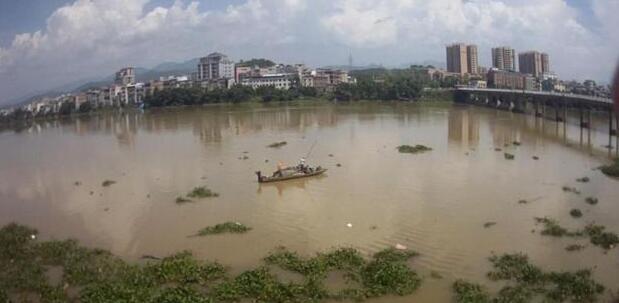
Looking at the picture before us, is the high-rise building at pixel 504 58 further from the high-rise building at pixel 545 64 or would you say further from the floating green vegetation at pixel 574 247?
the floating green vegetation at pixel 574 247

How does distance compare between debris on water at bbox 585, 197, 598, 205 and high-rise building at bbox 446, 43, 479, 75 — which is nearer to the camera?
debris on water at bbox 585, 197, 598, 205

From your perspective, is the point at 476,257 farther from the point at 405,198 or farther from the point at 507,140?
the point at 507,140

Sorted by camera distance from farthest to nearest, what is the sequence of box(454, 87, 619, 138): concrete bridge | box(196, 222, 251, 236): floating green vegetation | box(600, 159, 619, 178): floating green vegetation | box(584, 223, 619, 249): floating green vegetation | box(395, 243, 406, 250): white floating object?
1. box(454, 87, 619, 138): concrete bridge
2. box(600, 159, 619, 178): floating green vegetation
3. box(196, 222, 251, 236): floating green vegetation
4. box(395, 243, 406, 250): white floating object
5. box(584, 223, 619, 249): floating green vegetation

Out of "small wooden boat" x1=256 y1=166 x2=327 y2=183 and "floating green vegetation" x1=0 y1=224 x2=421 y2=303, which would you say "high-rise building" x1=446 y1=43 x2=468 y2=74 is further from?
"floating green vegetation" x1=0 y1=224 x2=421 y2=303

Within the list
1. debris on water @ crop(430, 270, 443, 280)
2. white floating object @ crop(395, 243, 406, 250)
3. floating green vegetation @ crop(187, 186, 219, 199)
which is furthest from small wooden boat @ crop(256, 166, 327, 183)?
debris on water @ crop(430, 270, 443, 280)

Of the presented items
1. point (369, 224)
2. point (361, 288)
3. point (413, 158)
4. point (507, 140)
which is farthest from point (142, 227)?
point (507, 140)
